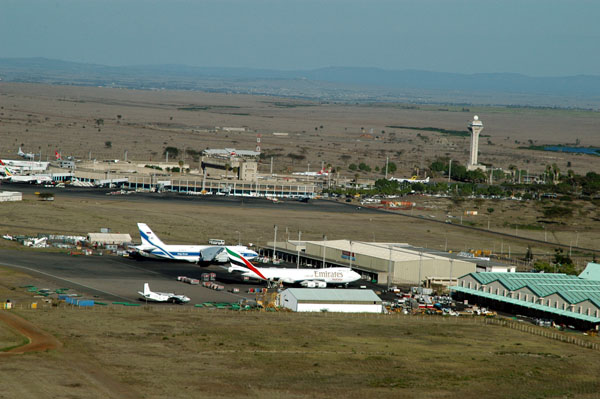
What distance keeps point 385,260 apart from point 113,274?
26603mm

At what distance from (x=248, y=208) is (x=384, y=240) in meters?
30.0

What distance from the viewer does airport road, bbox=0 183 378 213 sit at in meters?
148

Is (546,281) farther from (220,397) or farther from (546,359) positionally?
(220,397)

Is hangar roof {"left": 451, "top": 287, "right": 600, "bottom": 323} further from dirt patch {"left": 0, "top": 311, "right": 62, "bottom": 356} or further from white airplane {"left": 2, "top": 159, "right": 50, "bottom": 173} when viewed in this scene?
white airplane {"left": 2, "top": 159, "right": 50, "bottom": 173}

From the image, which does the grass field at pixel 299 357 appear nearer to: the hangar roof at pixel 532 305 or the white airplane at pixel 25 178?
the hangar roof at pixel 532 305

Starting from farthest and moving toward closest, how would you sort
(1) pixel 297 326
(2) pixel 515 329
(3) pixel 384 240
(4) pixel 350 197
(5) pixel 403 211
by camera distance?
(4) pixel 350 197
(5) pixel 403 211
(3) pixel 384 240
(2) pixel 515 329
(1) pixel 297 326

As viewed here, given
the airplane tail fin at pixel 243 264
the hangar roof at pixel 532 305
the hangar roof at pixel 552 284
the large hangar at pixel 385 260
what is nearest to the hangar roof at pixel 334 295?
the airplane tail fin at pixel 243 264

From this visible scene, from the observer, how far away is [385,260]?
95.1 m

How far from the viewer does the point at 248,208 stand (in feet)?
472

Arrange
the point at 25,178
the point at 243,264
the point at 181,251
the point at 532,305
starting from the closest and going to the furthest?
the point at 532,305 → the point at 243,264 → the point at 181,251 → the point at 25,178

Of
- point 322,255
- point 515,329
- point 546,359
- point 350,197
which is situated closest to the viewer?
point 546,359

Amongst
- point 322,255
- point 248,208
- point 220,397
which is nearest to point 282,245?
point 322,255

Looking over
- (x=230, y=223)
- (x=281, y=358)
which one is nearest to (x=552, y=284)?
(x=281, y=358)

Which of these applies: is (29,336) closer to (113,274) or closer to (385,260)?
Result: (113,274)
